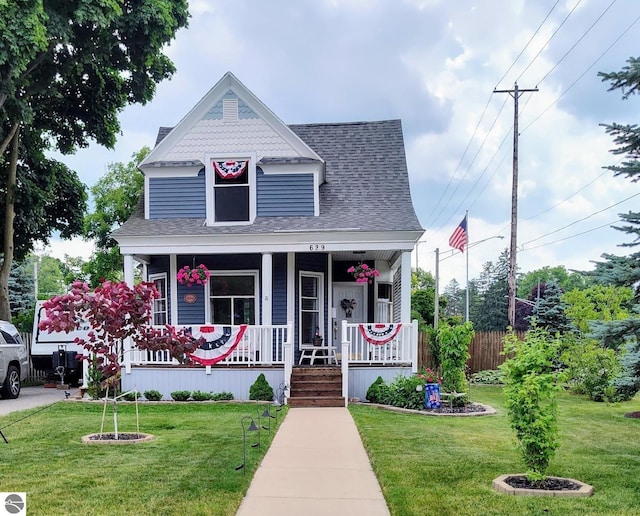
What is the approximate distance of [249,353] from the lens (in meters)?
11.6

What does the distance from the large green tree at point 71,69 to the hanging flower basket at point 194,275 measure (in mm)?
6185

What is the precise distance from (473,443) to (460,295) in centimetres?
8151

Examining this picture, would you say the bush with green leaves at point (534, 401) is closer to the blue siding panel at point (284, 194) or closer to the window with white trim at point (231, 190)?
the blue siding panel at point (284, 194)

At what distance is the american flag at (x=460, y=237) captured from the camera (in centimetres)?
1952

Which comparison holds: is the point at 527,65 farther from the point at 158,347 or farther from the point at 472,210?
the point at 158,347

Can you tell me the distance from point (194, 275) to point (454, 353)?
5960 mm

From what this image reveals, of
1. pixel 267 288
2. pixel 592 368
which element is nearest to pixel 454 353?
pixel 267 288

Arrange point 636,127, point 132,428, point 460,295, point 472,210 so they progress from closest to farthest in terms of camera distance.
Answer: point 636,127 < point 132,428 < point 472,210 < point 460,295

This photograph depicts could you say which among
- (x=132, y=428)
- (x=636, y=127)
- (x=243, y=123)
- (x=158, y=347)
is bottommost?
(x=132, y=428)

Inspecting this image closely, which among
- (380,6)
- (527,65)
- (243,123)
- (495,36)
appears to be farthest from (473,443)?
(527,65)

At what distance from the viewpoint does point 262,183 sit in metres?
13.3

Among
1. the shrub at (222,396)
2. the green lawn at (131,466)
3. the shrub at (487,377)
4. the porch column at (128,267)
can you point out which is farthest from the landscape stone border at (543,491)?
the shrub at (487,377)

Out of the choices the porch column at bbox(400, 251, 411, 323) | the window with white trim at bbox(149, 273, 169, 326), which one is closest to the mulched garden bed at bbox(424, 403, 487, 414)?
the porch column at bbox(400, 251, 411, 323)

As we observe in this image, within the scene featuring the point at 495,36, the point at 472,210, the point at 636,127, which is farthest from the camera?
the point at 472,210
